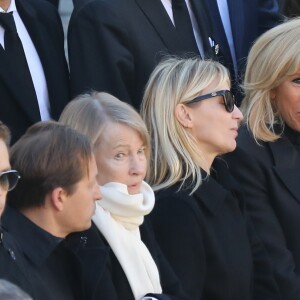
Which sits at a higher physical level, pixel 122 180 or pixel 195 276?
pixel 122 180

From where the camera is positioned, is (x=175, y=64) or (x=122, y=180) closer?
(x=122, y=180)

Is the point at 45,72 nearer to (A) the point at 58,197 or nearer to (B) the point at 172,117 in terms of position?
(B) the point at 172,117

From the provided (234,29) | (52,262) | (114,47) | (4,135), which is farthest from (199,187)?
(234,29)

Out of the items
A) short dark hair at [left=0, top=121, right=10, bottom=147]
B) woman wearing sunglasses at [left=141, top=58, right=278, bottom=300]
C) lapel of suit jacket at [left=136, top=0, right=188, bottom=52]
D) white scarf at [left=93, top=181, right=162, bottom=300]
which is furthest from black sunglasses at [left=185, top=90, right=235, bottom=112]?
short dark hair at [left=0, top=121, right=10, bottom=147]

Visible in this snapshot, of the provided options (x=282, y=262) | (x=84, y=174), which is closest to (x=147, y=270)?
(x=84, y=174)

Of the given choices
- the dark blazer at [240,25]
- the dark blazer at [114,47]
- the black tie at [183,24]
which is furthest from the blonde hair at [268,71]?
the dark blazer at [240,25]

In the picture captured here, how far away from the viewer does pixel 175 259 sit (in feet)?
13.4

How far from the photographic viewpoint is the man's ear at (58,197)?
342cm

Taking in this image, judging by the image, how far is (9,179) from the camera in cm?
312

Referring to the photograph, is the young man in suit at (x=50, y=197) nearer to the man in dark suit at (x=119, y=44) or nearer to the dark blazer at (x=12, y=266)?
the dark blazer at (x=12, y=266)

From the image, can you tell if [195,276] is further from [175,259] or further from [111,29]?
[111,29]

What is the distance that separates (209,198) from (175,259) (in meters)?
0.31

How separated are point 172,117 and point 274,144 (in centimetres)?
75

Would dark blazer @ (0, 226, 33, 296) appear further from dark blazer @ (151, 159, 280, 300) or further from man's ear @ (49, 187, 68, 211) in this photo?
dark blazer @ (151, 159, 280, 300)
